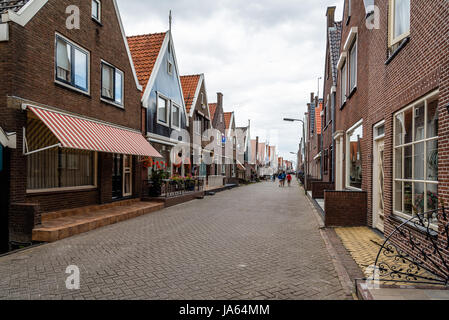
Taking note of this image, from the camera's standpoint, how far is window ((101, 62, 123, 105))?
38.5 ft

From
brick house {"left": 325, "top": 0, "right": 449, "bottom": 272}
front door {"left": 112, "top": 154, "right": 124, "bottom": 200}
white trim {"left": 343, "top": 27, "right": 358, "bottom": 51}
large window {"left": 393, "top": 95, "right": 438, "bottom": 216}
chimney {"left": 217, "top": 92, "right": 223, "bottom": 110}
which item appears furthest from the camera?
chimney {"left": 217, "top": 92, "right": 223, "bottom": 110}

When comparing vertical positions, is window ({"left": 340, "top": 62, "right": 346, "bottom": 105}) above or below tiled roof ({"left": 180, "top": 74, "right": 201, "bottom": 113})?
below

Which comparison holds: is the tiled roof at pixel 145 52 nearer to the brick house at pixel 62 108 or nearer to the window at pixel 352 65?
the brick house at pixel 62 108

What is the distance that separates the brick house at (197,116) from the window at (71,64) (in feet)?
36.6

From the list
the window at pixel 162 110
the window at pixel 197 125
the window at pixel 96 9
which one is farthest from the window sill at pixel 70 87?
the window at pixel 197 125

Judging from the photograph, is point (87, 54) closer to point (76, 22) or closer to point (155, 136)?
point (76, 22)

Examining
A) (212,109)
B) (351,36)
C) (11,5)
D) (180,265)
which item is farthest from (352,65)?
(212,109)

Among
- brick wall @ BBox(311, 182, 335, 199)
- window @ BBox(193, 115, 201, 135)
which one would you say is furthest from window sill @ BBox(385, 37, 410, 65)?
window @ BBox(193, 115, 201, 135)

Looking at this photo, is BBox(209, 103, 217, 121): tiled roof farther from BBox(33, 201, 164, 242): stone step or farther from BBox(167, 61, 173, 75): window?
BBox(33, 201, 164, 242): stone step

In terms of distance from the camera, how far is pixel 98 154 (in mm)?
11258

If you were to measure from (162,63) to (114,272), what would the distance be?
1395 centimetres

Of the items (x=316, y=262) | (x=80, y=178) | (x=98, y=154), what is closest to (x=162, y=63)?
(x=98, y=154)

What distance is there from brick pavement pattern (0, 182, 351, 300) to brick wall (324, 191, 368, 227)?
79 centimetres

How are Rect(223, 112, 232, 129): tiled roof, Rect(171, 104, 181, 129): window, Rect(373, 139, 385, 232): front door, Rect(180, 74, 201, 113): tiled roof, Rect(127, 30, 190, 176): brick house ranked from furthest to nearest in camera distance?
Rect(223, 112, 232, 129): tiled roof → Rect(180, 74, 201, 113): tiled roof → Rect(171, 104, 181, 129): window → Rect(127, 30, 190, 176): brick house → Rect(373, 139, 385, 232): front door
